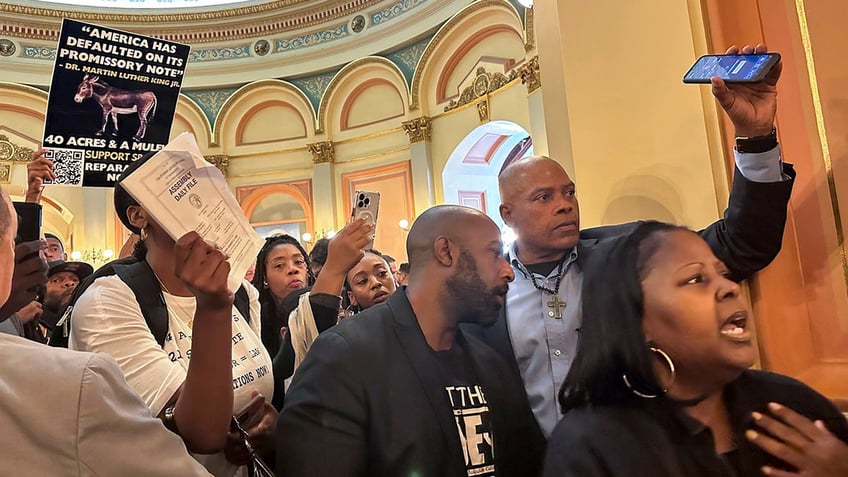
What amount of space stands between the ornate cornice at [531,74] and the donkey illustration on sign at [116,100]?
20.5 feet

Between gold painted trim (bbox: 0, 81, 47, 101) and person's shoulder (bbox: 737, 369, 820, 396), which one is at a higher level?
gold painted trim (bbox: 0, 81, 47, 101)

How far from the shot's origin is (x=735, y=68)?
1.61 m

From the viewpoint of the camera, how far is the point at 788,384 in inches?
49.5

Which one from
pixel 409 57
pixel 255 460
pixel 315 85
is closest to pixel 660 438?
pixel 255 460

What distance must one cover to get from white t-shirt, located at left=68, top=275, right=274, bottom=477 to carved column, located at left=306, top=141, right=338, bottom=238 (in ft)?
33.3

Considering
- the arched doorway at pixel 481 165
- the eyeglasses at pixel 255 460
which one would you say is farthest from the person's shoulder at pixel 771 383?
the arched doorway at pixel 481 165

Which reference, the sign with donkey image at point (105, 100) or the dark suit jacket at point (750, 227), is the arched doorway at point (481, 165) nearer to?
the sign with donkey image at point (105, 100)

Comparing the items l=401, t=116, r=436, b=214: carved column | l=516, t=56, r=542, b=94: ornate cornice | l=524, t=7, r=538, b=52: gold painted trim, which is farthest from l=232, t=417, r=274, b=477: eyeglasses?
l=401, t=116, r=436, b=214: carved column

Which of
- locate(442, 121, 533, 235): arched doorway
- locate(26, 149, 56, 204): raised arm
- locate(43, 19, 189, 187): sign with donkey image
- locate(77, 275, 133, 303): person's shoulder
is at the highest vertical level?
locate(442, 121, 533, 235): arched doorway

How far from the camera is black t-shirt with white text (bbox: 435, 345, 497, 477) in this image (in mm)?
1542

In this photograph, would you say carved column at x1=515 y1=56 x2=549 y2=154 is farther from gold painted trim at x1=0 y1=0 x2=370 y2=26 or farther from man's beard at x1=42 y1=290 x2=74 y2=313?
man's beard at x1=42 y1=290 x2=74 y2=313

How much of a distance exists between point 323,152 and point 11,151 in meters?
5.59

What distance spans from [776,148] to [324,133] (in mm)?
10713

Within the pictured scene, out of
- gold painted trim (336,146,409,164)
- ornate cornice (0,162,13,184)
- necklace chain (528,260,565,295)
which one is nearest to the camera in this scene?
necklace chain (528,260,565,295)
